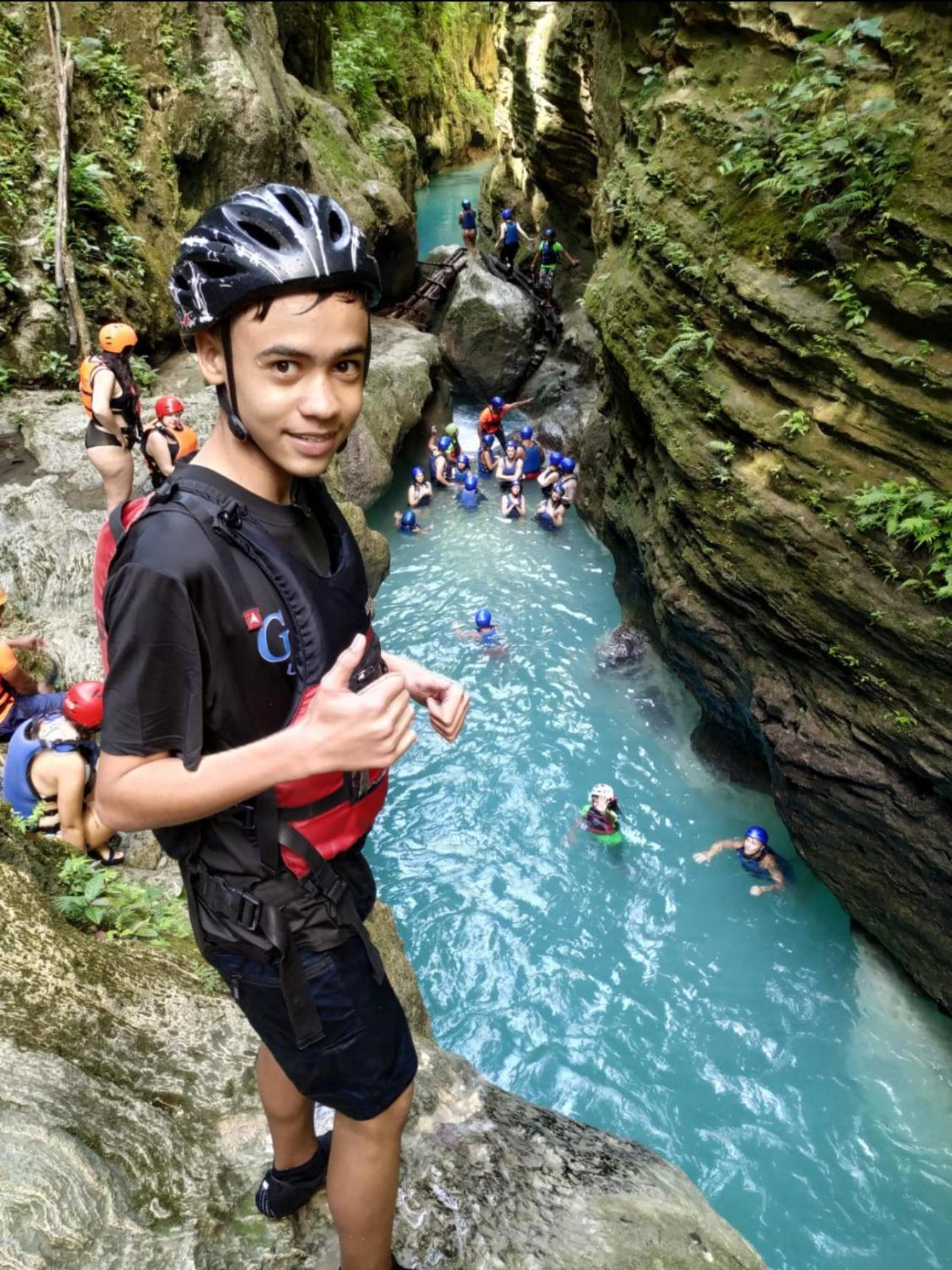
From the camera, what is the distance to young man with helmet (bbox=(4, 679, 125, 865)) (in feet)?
15.6

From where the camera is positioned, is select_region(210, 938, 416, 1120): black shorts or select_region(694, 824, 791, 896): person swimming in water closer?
select_region(210, 938, 416, 1120): black shorts

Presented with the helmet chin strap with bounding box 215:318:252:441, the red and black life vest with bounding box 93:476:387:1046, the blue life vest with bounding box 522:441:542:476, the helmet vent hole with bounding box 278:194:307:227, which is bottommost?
the blue life vest with bounding box 522:441:542:476

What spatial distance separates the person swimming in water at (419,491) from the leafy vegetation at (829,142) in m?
8.55

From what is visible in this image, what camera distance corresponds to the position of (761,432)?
580cm

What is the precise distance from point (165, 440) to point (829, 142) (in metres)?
5.93

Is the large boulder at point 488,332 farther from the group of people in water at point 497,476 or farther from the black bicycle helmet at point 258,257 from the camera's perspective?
the black bicycle helmet at point 258,257

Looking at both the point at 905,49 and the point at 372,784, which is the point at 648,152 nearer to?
the point at 905,49

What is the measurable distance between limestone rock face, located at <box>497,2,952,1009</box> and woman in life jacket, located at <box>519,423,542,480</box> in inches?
264

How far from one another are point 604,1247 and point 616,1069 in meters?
4.22

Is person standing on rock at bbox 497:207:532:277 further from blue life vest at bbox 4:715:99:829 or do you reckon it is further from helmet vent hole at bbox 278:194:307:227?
helmet vent hole at bbox 278:194:307:227

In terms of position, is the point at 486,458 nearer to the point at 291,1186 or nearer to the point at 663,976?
the point at 663,976

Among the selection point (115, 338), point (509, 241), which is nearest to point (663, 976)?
point (115, 338)

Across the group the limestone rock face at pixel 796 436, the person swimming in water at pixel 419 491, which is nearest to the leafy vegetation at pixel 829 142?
the limestone rock face at pixel 796 436

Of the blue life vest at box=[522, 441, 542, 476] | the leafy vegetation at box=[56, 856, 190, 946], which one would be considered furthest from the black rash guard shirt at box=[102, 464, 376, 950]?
the blue life vest at box=[522, 441, 542, 476]
